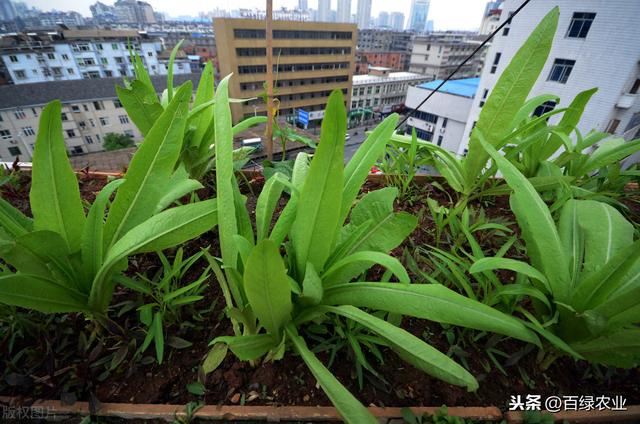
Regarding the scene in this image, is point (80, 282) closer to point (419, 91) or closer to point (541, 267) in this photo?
point (541, 267)

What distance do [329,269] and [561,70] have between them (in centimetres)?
784

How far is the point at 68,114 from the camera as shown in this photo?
1202 centimetres

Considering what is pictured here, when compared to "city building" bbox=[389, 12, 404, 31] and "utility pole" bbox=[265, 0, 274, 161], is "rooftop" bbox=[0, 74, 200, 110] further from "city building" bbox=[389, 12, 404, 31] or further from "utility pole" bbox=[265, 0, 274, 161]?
"city building" bbox=[389, 12, 404, 31]

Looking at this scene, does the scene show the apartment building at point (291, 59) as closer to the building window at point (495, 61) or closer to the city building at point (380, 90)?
the city building at point (380, 90)

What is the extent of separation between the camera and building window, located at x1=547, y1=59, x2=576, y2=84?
18.5 ft

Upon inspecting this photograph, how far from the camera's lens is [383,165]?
55.6 inches

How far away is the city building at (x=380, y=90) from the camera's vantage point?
18.2m

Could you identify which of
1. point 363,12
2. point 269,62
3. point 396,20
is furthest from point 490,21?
point 396,20

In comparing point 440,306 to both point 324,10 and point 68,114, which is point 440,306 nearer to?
point 68,114

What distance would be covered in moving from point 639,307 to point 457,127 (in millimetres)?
10528

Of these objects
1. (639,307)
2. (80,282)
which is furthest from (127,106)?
(639,307)

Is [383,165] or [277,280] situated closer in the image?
[277,280]

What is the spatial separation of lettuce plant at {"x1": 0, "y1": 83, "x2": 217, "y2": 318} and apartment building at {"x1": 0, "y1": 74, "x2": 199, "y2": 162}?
509 inches

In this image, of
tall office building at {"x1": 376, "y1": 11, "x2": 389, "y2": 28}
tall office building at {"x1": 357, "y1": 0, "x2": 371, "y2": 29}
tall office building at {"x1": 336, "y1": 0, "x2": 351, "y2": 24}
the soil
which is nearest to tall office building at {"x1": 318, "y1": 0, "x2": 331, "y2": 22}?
tall office building at {"x1": 336, "y1": 0, "x2": 351, "y2": 24}
